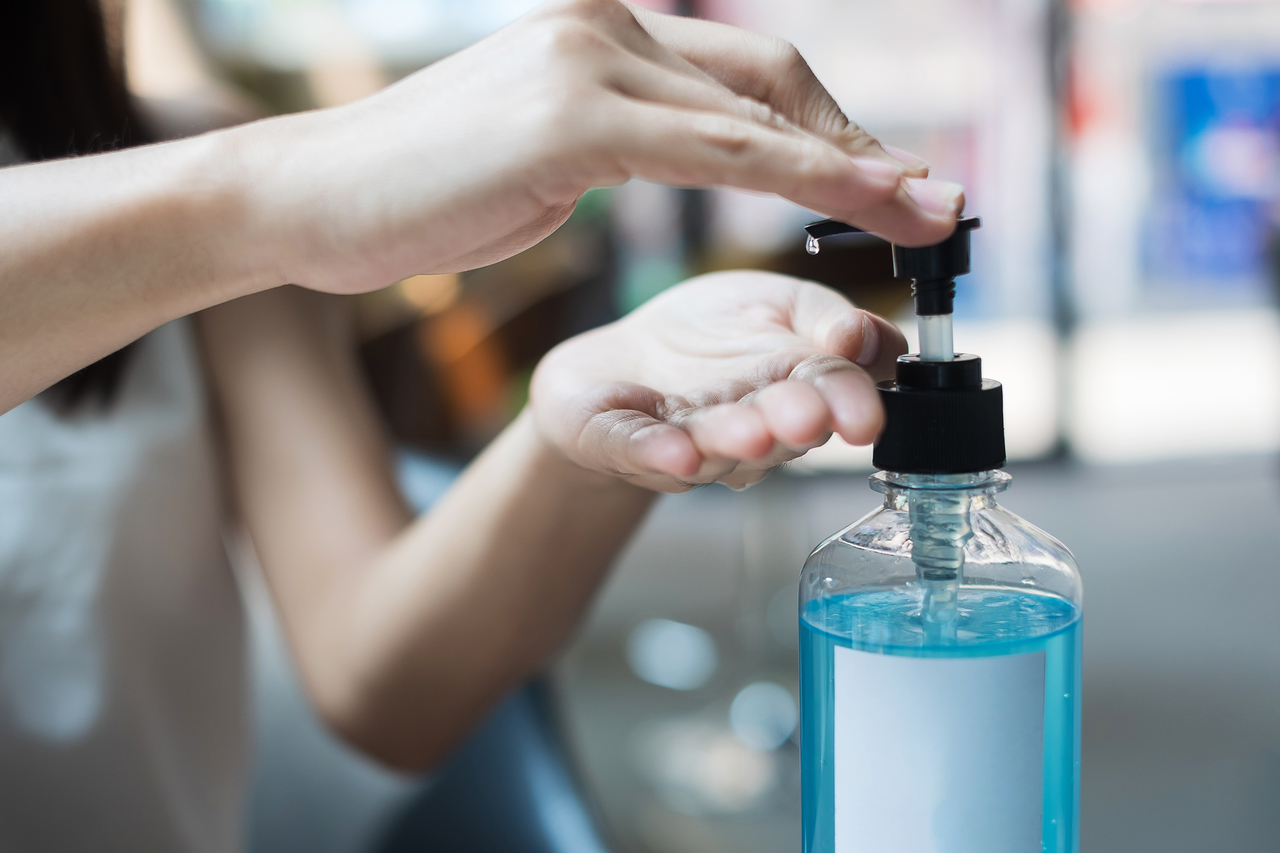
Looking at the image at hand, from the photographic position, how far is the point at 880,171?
323 millimetres

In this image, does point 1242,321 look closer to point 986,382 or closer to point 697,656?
point 697,656

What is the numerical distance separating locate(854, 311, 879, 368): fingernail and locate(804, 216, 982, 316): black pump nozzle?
6 centimetres

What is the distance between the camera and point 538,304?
7.46ft

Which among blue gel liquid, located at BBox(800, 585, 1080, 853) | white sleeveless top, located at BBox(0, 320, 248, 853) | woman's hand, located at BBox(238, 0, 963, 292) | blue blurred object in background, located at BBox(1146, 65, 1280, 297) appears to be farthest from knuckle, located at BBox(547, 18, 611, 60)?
blue blurred object in background, located at BBox(1146, 65, 1280, 297)

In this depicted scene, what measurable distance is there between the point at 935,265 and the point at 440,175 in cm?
16

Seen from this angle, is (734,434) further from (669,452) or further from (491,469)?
(491,469)

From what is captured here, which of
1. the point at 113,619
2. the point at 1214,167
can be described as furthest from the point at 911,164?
the point at 1214,167

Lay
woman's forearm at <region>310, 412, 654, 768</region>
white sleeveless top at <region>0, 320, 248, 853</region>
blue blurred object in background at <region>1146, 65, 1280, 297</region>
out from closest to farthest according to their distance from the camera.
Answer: woman's forearm at <region>310, 412, 654, 768</region> < white sleeveless top at <region>0, 320, 248, 853</region> < blue blurred object in background at <region>1146, 65, 1280, 297</region>

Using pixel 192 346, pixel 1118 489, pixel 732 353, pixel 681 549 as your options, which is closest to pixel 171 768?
pixel 192 346

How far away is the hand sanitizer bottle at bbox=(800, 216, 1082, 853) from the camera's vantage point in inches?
13.1

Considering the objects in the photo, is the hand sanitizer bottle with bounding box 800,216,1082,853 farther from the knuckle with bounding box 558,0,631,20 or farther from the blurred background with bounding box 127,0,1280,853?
the blurred background with bounding box 127,0,1280,853

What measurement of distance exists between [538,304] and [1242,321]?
2465 mm

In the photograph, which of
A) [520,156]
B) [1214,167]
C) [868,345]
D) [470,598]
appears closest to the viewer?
[520,156]

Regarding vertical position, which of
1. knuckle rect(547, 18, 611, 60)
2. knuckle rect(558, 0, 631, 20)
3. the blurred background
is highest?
knuckle rect(558, 0, 631, 20)
